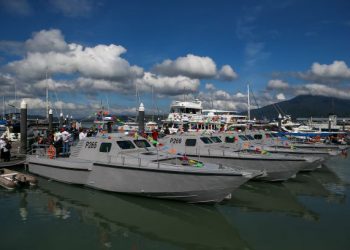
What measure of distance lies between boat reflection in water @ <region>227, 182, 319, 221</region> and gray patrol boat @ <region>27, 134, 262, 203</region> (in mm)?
1198

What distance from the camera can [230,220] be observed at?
8.67 metres

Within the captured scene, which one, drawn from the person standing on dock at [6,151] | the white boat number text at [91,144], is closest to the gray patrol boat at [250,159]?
the white boat number text at [91,144]

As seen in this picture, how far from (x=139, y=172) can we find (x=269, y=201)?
15.4ft

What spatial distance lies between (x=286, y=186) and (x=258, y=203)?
333 cm

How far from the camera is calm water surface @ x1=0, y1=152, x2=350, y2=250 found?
7.16 m

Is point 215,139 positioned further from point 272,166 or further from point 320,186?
point 320,186

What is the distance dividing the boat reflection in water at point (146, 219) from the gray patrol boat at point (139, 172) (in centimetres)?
43

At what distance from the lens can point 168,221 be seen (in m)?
8.58

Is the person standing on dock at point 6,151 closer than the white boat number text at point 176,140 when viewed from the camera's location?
Yes

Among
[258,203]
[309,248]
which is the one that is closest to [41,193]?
[258,203]

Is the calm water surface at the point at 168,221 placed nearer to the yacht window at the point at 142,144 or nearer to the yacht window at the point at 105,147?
the yacht window at the point at 105,147

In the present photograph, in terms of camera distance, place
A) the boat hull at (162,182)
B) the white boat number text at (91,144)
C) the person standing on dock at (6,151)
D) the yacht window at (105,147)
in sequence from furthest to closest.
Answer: the person standing on dock at (6,151)
the white boat number text at (91,144)
the yacht window at (105,147)
the boat hull at (162,182)

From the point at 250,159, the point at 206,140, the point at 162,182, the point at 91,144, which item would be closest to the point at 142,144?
the point at 91,144

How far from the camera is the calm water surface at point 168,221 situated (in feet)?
23.5
